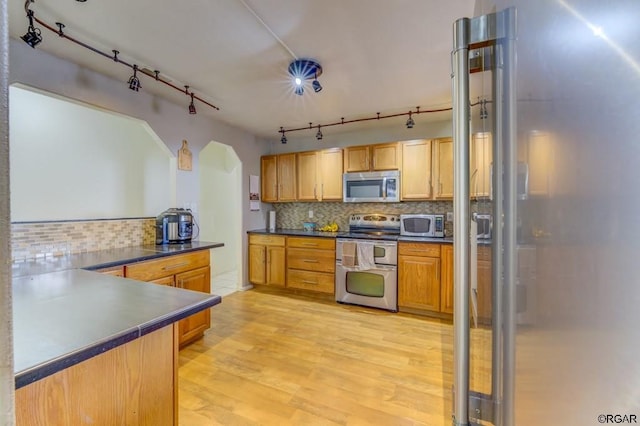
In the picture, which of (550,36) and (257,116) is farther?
(257,116)

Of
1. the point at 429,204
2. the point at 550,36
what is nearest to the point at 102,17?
the point at 550,36

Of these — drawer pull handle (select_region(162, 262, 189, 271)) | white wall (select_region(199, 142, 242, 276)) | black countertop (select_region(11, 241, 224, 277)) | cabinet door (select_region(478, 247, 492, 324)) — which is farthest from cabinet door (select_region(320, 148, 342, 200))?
cabinet door (select_region(478, 247, 492, 324))

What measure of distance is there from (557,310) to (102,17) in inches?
96.6

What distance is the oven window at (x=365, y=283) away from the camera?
11.2ft

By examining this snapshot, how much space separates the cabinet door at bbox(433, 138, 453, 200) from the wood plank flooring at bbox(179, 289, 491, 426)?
1.49 m

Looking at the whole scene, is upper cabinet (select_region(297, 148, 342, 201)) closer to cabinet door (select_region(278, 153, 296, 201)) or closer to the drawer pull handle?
cabinet door (select_region(278, 153, 296, 201))

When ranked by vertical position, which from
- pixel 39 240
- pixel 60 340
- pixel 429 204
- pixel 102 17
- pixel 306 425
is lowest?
pixel 306 425

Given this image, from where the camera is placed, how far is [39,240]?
7.00 ft

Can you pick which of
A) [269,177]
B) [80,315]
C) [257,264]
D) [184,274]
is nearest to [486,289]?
[80,315]

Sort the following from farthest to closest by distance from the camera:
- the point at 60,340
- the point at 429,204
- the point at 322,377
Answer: the point at 429,204 < the point at 322,377 < the point at 60,340

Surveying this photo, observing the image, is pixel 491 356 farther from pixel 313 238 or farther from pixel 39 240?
pixel 313 238

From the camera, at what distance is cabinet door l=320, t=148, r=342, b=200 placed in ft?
13.1

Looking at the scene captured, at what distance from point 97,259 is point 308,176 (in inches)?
108

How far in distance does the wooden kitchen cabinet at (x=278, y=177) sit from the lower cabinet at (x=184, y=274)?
178 cm
